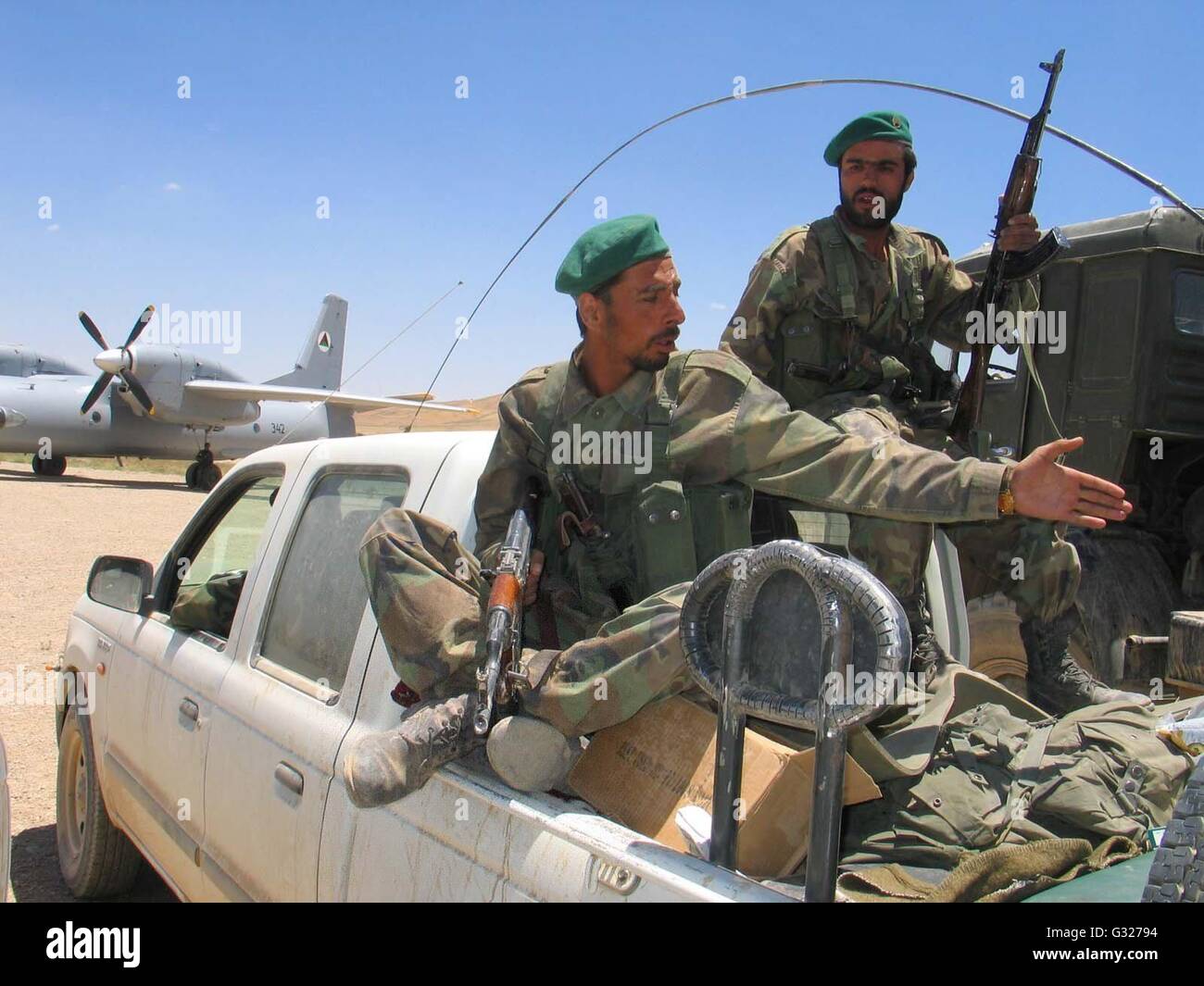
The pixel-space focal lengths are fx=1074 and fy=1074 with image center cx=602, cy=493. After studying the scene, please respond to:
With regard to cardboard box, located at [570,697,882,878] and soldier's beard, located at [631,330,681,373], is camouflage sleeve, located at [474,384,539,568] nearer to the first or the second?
soldier's beard, located at [631,330,681,373]

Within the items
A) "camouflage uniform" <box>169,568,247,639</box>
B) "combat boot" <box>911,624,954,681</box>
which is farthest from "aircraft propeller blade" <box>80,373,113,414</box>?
"combat boot" <box>911,624,954,681</box>

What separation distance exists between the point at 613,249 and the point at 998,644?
269cm

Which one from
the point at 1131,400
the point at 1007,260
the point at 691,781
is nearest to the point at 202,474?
the point at 1131,400

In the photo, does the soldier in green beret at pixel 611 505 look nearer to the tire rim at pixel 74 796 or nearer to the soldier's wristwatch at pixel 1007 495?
the soldier's wristwatch at pixel 1007 495

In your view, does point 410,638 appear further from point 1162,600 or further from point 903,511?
point 1162,600

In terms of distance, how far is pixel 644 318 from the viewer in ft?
9.14

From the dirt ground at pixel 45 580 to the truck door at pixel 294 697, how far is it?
6.01ft

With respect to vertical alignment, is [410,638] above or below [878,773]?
above

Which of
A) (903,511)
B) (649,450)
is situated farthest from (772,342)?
(903,511)

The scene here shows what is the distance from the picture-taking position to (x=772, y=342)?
376 cm

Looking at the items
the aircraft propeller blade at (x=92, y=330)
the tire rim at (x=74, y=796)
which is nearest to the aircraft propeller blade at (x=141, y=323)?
the aircraft propeller blade at (x=92, y=330)

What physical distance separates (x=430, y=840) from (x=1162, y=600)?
539 centimetres
